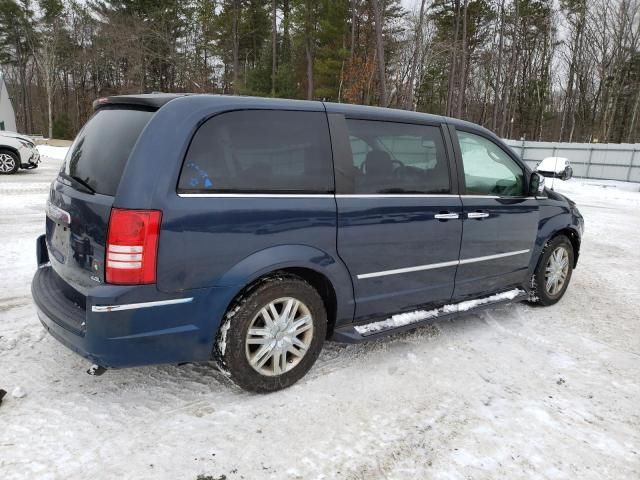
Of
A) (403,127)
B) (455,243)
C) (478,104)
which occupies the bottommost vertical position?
(455,243)

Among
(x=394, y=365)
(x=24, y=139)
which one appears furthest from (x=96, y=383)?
(x=24, y=139)

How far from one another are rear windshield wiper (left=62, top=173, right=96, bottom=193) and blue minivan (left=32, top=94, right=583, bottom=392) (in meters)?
0.01

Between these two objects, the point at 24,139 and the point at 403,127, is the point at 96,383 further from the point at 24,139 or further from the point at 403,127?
the point at 24,139

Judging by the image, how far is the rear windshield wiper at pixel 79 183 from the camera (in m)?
2.73

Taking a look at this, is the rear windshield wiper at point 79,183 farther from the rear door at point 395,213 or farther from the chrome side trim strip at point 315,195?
the rear door at point 395,213

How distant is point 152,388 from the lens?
3037 millimetres

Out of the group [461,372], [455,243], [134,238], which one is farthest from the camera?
[455,243]

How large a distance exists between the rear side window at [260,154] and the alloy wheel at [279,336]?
29.2 inches

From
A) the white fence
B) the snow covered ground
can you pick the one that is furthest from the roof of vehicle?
the white fence

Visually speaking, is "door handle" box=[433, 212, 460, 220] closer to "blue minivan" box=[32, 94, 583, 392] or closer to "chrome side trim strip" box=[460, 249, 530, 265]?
"blue minivan" box=[32, 94, 583, 392]

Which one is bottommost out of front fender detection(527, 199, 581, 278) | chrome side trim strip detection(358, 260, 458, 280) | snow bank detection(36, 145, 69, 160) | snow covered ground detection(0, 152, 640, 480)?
snow covered ground detection(0, 152, 640, 480)

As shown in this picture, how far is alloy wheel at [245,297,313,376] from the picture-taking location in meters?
2.91

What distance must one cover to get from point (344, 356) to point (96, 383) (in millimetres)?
1714

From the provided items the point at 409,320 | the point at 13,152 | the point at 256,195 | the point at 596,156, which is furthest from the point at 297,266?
the point at 596,156
